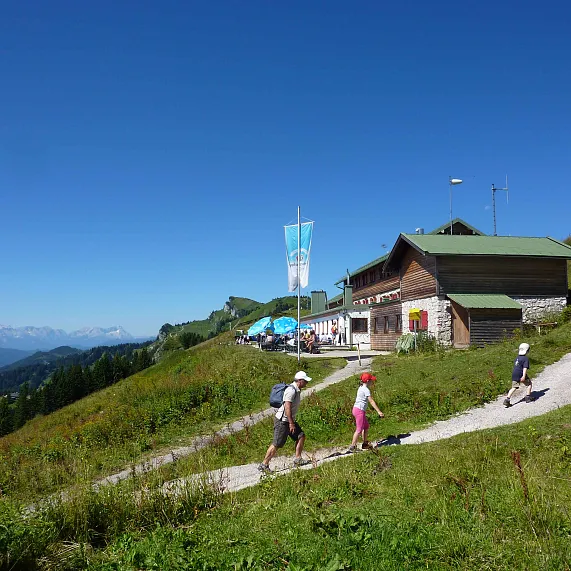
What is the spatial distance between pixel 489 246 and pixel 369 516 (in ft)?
93.9

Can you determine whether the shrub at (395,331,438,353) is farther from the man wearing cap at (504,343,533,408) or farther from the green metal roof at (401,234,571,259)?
the man wearing cap at (504,343,533,408)

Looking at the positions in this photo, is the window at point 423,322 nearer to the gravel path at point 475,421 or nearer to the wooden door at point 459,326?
the wooden door at point 459,326

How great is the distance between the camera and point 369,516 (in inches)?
236

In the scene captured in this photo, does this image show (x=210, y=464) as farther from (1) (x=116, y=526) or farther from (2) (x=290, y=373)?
(2) (x=290, y=373)

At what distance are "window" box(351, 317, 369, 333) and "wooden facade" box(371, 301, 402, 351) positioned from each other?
16.7 feet

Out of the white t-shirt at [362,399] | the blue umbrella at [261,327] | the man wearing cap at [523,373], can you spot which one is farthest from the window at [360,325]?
the white t-shirt at [362,399]

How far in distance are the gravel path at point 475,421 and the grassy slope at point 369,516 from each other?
1137 mm

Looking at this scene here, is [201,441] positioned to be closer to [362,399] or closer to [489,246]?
[362,399]

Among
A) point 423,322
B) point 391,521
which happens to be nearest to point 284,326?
point 423,322

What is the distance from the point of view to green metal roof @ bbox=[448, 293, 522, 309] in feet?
91.5

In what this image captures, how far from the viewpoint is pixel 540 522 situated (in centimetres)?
552

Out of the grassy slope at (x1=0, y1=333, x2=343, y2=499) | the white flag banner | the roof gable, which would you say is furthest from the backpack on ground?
the roof gable

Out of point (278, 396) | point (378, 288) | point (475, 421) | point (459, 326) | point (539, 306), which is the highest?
point (378, 288)

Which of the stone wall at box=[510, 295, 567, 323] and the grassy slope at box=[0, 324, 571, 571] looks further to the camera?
the stone wall at box=[510, 295, 567, 323]
